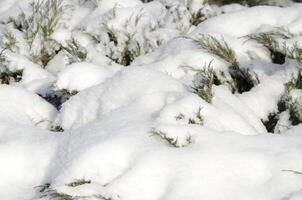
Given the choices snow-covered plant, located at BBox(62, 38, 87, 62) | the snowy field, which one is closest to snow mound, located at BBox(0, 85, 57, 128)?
the snowy field

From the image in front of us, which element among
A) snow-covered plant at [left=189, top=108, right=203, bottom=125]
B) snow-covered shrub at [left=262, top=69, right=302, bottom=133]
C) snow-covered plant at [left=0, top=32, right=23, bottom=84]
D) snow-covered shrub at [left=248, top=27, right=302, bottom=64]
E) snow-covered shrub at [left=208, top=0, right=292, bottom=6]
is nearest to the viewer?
snow-covered plant at [left=189, top=108, right=203, bottom=125]

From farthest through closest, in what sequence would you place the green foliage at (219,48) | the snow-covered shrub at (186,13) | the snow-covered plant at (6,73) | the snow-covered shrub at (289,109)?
the snow-covered shrub at (186,13)
the snow-covered plant at (6,73)
the green foliage at (219,48)
the snow-covered shrub at (289,109)

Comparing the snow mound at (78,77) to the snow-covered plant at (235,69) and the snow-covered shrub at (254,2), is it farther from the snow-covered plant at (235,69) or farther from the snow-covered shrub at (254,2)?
the snow-covered shrub at (254,2)

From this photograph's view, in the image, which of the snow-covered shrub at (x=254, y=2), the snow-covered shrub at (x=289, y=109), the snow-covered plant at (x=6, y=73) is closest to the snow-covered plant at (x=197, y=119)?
the snow-covered shrub at (x=289, y=109)

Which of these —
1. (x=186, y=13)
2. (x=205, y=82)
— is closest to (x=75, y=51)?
(x=186, y=13)

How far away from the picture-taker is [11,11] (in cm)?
423

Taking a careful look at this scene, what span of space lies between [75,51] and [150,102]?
3.80ft

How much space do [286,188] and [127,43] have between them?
2051mm

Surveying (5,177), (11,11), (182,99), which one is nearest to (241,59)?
(182,99)

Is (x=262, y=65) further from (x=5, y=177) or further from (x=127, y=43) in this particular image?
(x=5, y=177)

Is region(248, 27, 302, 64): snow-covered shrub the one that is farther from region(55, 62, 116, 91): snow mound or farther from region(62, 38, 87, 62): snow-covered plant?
region(62, 38, 87, 62): snow-covered plant

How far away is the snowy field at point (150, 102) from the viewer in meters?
1.90

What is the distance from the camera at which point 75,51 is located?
346cm

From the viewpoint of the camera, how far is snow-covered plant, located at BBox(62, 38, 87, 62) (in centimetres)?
345
